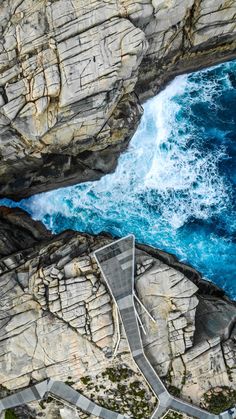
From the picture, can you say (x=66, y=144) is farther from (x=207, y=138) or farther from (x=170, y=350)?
(x=170, y=350)

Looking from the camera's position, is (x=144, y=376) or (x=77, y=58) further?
(x=144, y=376)

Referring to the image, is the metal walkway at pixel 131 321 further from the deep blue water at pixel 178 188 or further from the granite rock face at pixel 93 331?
the deep blue water at pixel 178 188

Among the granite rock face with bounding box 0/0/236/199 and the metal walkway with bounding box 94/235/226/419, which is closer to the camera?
the granite rock face with bounding box 0/0/236/199

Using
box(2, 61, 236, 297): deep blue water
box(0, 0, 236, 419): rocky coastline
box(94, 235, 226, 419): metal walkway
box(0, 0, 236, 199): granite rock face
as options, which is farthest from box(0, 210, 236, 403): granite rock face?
box(0, 0, 236, 199): granite rock face

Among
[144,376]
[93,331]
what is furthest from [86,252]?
[144,376]

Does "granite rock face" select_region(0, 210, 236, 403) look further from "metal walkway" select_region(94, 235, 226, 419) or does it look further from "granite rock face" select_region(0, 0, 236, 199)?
"granite rock face" select_region(0, 0, 236, 199)

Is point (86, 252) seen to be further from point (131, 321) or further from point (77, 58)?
point (77, 58)

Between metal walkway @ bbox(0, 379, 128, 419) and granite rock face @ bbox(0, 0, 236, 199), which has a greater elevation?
granite rock face @ bbox(0, 0, 236, 199)
